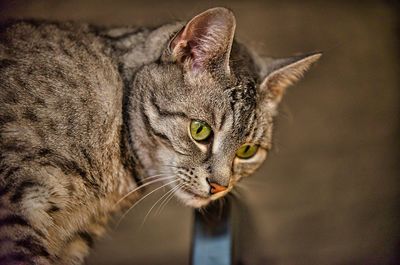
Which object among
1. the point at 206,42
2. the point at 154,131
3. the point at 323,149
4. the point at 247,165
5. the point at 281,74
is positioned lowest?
the point at 323,149

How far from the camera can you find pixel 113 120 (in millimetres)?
1391

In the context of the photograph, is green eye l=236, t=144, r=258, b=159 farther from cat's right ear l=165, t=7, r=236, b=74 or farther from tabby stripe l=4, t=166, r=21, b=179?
tabby stripe l=4, t=166, r=21, b=179

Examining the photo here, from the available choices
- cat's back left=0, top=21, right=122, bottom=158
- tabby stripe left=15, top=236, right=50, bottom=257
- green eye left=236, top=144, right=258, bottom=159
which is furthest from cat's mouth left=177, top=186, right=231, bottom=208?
tabby stripe left=15, top=236, right=50, bottom=257

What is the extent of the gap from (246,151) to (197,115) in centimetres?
19

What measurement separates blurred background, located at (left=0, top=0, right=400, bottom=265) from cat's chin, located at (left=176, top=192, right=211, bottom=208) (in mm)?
734

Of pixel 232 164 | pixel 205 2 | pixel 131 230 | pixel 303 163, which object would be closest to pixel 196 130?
pixel 232 164

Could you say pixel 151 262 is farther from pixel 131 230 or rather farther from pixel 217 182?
pixel 217 182

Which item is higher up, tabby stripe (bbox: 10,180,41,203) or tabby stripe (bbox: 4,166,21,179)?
tabby stripe (bbox: 4,166,21,179)

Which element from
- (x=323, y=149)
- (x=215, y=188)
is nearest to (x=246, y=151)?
(x=215, y=188)

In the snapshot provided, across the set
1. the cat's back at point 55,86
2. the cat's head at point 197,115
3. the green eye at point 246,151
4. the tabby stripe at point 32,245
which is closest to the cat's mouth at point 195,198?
the cat's head at point 197,115

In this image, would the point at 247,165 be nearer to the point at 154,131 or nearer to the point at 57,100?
the point at 154,131

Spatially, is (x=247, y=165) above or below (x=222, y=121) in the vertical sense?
below

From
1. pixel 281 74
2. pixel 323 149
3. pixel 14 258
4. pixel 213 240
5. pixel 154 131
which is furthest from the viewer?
pixel 323 149

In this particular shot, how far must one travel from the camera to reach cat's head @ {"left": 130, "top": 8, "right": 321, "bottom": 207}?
134 centimetres
